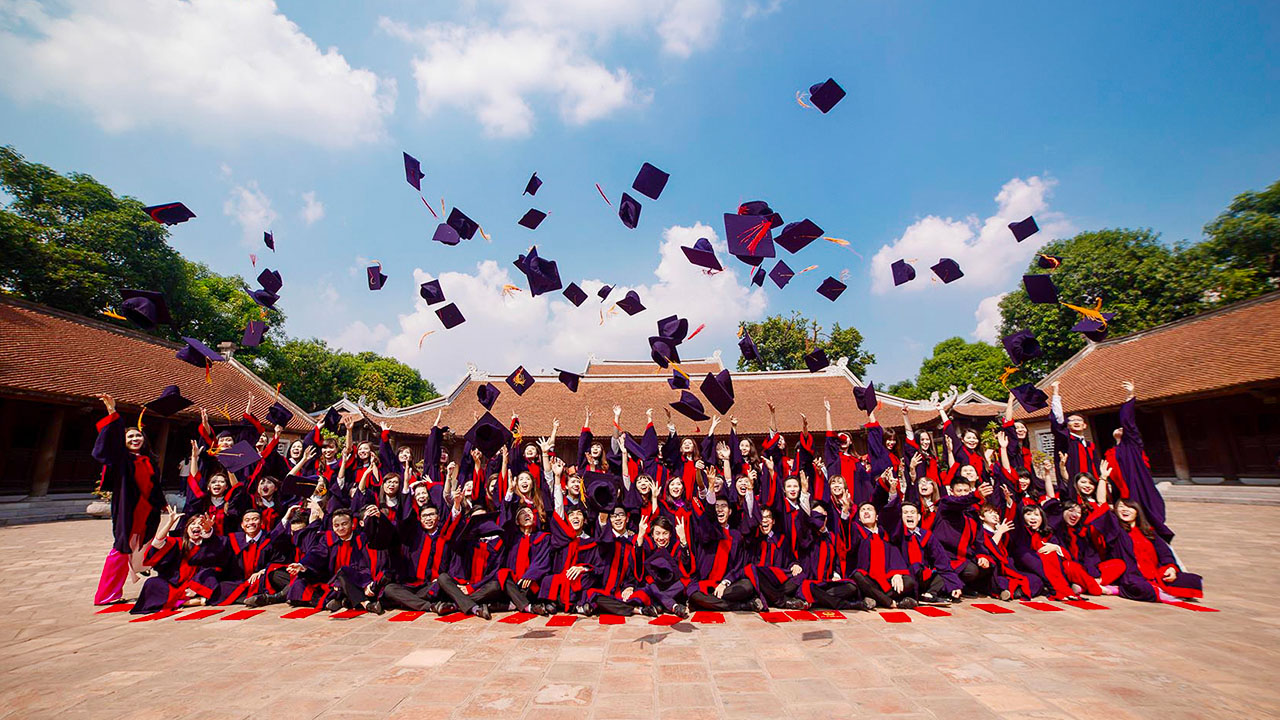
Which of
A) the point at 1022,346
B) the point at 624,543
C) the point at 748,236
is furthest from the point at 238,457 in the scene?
the point at 1022,346

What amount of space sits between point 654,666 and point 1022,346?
259 inches

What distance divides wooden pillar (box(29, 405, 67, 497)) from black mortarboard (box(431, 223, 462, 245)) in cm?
1475

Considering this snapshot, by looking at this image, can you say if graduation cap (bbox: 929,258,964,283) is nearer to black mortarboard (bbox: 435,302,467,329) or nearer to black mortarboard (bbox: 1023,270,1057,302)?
black mortarboard (bbox: 1023,270,1057,302)

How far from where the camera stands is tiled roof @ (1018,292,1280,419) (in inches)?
566

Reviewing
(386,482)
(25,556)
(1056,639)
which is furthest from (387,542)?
(25,556)

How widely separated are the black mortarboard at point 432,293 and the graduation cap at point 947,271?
757cm

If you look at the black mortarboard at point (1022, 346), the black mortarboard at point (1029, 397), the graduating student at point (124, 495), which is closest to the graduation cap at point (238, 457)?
the graduating student at point (124, 495)

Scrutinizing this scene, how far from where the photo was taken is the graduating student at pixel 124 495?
559 centimetres

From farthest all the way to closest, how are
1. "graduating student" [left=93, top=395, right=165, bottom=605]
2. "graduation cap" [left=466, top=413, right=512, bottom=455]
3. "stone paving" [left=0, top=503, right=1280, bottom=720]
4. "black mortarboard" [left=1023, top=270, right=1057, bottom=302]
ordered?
"graduation cap" [left=466, top=413, right=512, bottom=455], "black mortarboard" [left=1023, top=270, right=1057, bottom=302], "graduating student" [left=93, top=395, right=165, bottom=605], "stone paving" [left=0, top=503, right=1280, bottom=720]

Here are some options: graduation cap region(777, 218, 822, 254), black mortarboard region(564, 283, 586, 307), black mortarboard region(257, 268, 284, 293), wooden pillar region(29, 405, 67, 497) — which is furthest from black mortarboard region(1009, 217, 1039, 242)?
wooden pillar region(29, 405, 67, 497)

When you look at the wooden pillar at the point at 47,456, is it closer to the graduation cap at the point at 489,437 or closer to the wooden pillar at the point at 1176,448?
the graduation cap at the point at 489,437

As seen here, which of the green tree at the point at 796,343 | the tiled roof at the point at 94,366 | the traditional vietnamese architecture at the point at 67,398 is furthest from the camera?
the green tree at the point at 796,343

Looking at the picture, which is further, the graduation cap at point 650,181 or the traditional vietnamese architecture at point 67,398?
the traditional vietnamese architecture at point 67,398

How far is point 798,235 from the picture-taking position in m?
6.35
